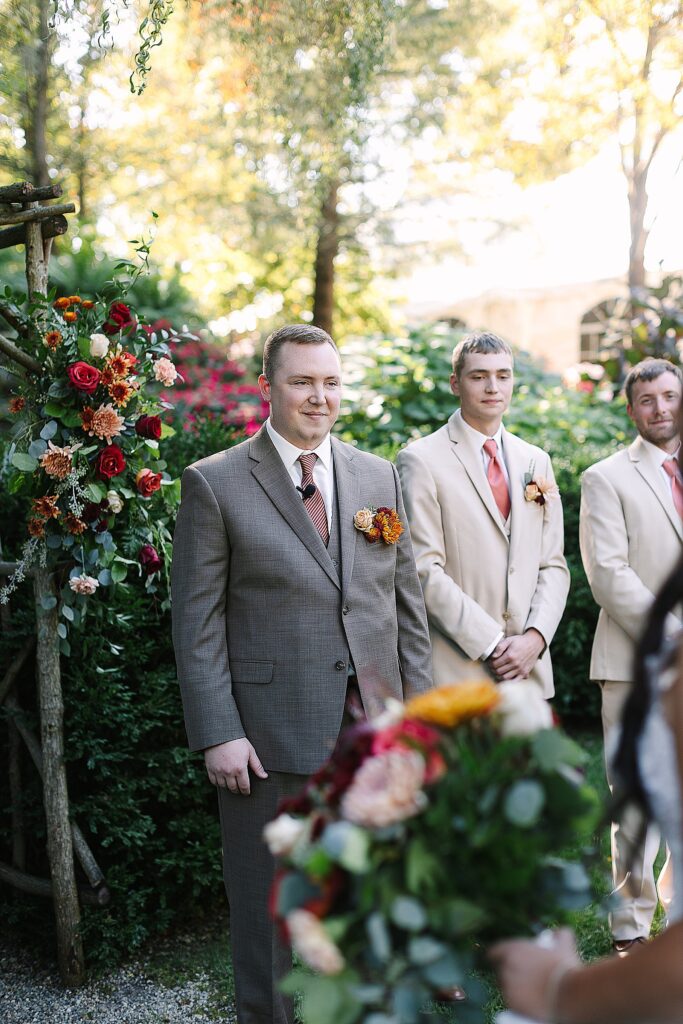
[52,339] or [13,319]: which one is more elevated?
[13,319]

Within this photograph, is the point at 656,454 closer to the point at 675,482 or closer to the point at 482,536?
the point at 675,482

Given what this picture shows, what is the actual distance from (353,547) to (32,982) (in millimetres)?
2273

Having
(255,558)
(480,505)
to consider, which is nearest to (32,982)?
(255,558)

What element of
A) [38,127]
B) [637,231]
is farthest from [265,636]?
[637,231]

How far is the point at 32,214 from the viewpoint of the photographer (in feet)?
11.8

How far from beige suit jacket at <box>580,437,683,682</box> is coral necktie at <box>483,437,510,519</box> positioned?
1.32ft

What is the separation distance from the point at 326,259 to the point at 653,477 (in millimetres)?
8138

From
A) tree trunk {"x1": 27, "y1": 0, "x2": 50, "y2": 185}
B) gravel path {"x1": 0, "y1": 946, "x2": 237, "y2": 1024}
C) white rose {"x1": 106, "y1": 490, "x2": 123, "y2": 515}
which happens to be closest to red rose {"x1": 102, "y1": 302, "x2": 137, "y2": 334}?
white rose {"x1": 106, "y1": 490, "x2": 123, "y2": 515}

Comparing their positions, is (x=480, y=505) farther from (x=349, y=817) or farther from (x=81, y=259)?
(x=81, y=259)

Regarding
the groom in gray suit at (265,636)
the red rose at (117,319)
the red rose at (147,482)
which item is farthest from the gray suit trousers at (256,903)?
the red rose at (117,319)

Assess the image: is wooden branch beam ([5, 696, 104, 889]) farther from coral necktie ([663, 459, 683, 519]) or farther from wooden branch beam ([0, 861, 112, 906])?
coral necktie ([663, 459, 683, 519])

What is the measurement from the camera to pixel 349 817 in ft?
4.79

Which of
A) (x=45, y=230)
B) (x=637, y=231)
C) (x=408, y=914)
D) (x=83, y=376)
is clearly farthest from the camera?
(x=637, y=231)

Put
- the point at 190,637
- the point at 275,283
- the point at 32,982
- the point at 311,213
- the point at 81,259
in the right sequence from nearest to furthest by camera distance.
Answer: the point at 190,637
the point at 32,982
the point at 81,259
the point at 311,213
the point at 275,283
